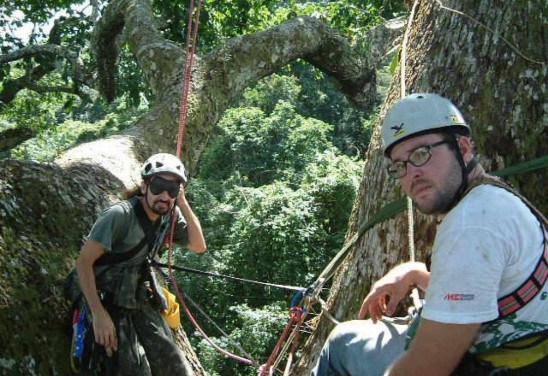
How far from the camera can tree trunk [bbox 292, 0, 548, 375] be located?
277 cm

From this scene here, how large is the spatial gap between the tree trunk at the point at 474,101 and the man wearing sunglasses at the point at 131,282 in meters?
0.96

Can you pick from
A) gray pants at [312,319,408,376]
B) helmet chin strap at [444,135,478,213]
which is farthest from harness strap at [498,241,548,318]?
gray pants at [312,319,408,376]

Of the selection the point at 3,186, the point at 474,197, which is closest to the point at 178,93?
the point at 3,186

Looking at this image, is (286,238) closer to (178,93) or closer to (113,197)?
(178,93)

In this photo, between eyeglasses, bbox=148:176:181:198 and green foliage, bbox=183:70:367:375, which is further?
green foliage, bbox=183:70:367:375

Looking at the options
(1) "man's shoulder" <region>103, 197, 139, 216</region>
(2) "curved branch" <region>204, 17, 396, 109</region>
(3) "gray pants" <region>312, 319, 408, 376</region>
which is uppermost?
(2) "curved branch" <region>204, 17, 396, 109</region>

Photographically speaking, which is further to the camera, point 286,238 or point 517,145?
point 286,238

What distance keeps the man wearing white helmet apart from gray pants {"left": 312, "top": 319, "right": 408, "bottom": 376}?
0.18 meters

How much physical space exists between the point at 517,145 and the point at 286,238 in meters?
9.54

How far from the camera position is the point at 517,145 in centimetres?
276

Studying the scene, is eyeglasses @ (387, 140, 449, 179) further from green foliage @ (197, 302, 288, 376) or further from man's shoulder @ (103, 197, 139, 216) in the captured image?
green foliage @ (197, 302, 288, 376)

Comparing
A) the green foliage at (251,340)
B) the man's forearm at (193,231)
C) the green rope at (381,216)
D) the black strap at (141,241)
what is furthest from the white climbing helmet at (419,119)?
the green foliage at (251,340)

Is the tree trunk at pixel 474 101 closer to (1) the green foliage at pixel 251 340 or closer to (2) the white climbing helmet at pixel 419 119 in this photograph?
(2) the white climbing helmet at pixel 419 119

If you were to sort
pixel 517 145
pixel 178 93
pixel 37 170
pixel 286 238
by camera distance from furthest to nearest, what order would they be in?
pixel 286 238 → pixel 178 93 → pixel 37 170 → pixel 517 145
